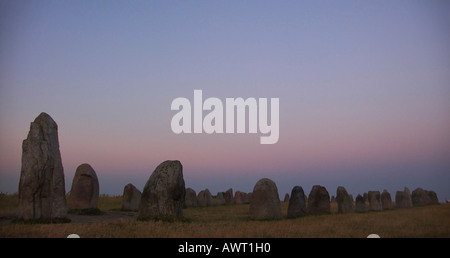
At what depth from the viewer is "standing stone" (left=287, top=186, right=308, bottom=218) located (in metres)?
25.2

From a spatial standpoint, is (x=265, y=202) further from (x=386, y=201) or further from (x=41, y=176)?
(x=386, y=201)

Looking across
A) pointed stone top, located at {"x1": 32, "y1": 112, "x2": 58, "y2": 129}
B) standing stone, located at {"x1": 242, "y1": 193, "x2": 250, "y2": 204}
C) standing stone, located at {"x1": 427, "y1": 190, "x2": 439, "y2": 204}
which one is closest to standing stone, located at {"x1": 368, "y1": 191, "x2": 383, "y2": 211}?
standing stone, located at {"x1": 427, "y1": 190, "x2": 439, "y2": 204}

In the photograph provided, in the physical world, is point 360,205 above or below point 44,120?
below

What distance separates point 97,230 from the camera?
14.2 metres

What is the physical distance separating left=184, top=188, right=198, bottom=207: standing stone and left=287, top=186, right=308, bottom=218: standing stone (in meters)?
14.0

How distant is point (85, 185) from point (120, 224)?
10.7 meters

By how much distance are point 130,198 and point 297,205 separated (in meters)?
11.5

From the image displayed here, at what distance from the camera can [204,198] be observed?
39625 mm

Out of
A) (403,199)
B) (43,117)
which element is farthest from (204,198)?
(43,117)

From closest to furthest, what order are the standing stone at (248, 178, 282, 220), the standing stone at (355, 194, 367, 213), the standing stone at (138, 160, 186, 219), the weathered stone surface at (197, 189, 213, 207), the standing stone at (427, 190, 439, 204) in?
1. the standing stone at (138, 160, 186, 219)
2. the standing stone at (248, 178, 282, 220)
3. the standing stone at (355, 194, 367, 213)
4. the standing stone at (427, 190, 439, 204)
5. the weathered stone surface at (197, 189, 213, 207)

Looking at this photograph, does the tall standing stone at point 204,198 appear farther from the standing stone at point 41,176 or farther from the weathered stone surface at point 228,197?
the standing stone at point 41,176

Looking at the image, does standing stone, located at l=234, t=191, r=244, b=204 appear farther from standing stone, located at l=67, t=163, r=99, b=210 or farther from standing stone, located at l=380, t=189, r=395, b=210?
standing stone, located at l=67, t=163, r=99, b=210

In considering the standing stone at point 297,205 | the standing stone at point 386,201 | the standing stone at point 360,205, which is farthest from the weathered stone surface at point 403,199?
the standing stone at point 297,205
